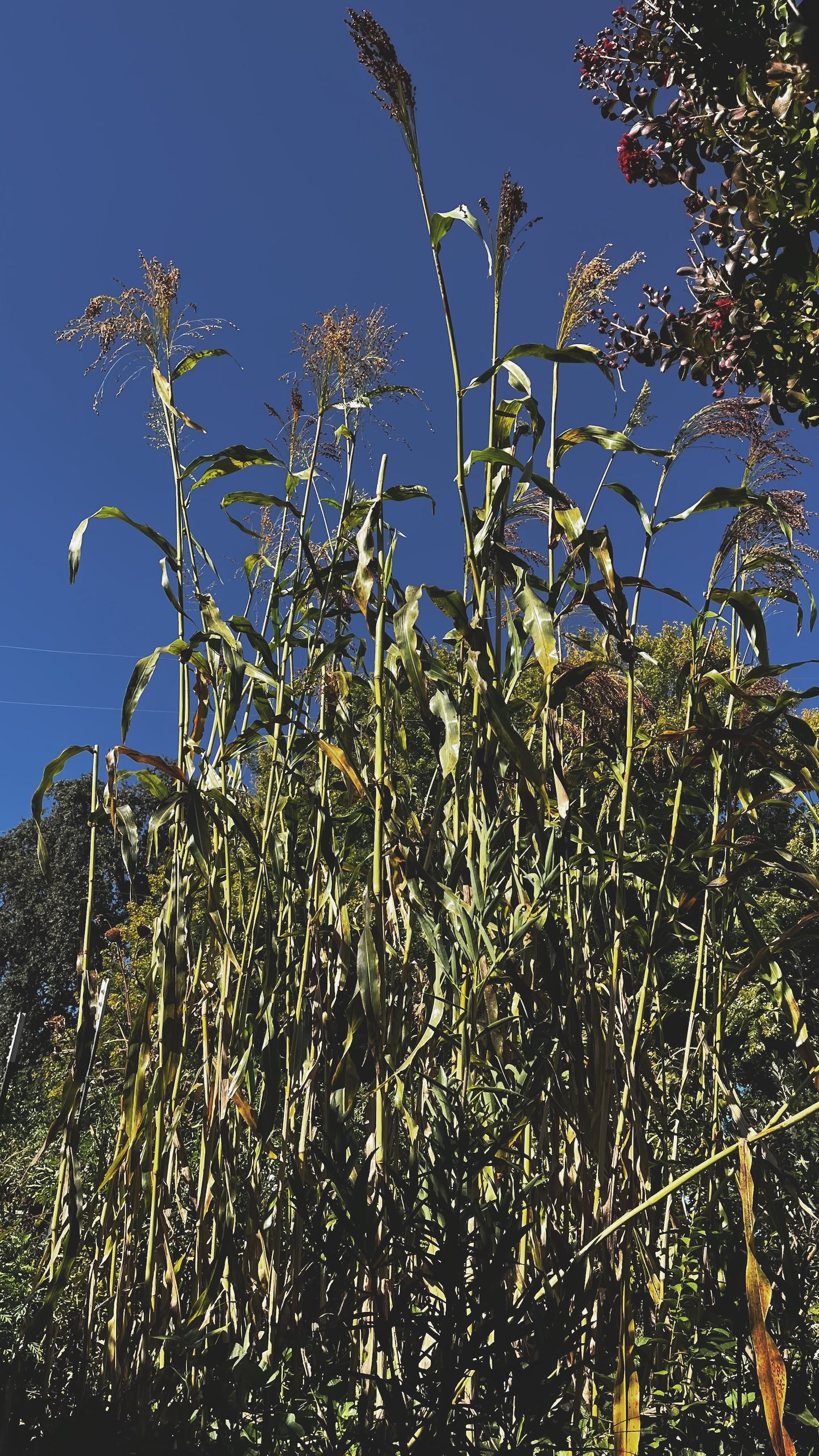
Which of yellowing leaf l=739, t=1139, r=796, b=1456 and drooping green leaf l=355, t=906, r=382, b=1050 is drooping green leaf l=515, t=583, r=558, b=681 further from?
yellowing leaf l=739, t=1139, r=796, b=1456

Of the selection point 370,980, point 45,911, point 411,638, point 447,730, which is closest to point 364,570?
point 411,638

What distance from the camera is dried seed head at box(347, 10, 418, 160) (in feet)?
3.33

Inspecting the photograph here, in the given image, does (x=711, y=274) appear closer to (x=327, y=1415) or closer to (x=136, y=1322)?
(x=327, y=1415)

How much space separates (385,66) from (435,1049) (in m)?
1.30

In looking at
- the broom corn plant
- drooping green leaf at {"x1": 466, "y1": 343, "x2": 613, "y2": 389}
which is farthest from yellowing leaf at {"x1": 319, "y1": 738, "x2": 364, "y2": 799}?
drooping green leaf at {"x1": 466, "y1": 343, "x2": 613, "y2": 389}

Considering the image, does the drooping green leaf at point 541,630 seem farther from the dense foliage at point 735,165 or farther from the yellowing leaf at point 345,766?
the dense foliage at point 735,165

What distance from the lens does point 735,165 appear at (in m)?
1.33

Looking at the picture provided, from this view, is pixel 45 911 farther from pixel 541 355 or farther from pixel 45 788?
pixel 541 355

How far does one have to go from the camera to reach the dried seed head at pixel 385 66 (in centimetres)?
102

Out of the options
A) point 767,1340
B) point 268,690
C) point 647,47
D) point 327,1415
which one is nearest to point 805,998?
point 767,1340

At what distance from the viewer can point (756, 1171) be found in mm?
850

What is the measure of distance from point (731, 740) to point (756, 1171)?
58 centimetres

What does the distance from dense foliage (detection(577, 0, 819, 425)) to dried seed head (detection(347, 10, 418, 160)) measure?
0.52m

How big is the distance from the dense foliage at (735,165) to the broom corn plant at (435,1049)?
0.28m
